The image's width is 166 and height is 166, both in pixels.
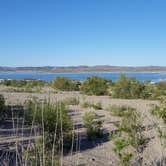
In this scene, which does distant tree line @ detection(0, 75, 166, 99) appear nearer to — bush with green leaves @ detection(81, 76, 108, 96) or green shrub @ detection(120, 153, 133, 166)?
bush with green leaves @ detection(81, 76, 108, 96)

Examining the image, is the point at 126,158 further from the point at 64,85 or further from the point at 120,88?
the point at 64,85

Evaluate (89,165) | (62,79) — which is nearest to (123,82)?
(62,79)

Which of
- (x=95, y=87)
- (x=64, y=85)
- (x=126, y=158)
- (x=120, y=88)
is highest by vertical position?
(x=126, y=158)

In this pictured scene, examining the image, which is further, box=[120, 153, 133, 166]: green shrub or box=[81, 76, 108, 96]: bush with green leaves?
box=[81, 76, 108, 96]: bush with green leaves

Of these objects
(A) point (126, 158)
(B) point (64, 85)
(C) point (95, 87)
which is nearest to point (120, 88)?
(C) point (95, 87)

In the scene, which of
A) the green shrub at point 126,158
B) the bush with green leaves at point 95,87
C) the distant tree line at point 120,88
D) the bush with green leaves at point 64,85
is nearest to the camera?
the green shrub at point 126,158

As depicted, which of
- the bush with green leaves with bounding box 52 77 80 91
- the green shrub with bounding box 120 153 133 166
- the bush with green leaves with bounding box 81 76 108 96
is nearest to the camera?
the green shrub with bounding box 120 153 133 166

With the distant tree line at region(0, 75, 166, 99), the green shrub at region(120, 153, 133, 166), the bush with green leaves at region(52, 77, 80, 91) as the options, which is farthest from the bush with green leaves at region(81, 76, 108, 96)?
the green shrub at region(120, 153, 133, 166)

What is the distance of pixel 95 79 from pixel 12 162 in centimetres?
2732

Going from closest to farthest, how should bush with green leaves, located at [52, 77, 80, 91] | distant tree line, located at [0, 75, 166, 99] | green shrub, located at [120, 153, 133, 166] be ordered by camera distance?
green shrub, located at [120, 153, 133, 166] → distant tree line, located at [0, 75, 166, 99] → bush with green leaves, located at [52, 77, 80, 91]

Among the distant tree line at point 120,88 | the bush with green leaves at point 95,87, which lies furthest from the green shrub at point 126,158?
the bush with green leaves at point 95,87

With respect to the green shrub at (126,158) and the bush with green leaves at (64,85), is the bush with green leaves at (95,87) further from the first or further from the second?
the green shrub at (126,158)

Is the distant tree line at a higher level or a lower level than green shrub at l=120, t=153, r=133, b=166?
lower

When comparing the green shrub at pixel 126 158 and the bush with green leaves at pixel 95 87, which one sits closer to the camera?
the green shrub at pixel 126 158
